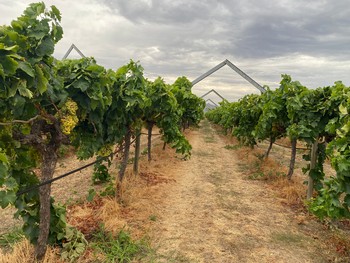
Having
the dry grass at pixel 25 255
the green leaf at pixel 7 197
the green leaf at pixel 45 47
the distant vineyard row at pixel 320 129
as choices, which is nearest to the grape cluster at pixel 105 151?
the dry grass at pixel 25 255

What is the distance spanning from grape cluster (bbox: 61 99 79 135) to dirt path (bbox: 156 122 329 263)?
283cm

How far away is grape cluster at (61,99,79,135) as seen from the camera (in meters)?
3.84

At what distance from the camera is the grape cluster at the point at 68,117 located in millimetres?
3838

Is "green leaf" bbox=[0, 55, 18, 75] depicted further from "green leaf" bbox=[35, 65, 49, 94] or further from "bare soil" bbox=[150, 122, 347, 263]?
"bare soil" bbox=[150, 122, 347, 263]

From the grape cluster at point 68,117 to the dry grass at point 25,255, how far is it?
203cm

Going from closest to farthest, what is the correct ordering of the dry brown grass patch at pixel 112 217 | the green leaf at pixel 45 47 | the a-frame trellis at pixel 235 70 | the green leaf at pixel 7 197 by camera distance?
the green leaf at pixel 7 197 → the green leaf at pixel 45 47 → the dry brown grass patch at pixel 112 217 → the a-frame trellis at pixel 235 70

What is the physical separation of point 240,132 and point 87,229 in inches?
465

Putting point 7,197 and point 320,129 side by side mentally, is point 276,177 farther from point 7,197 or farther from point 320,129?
point 7,197

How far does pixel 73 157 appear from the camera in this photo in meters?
13.6

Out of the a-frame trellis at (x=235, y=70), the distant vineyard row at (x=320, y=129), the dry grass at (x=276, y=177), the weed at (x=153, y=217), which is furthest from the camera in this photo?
the a-frame trellis at (x=235, y=70)

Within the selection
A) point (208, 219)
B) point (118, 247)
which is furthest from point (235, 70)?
point (118, 247)

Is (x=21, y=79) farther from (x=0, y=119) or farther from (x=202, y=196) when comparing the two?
(x=202, y=196)

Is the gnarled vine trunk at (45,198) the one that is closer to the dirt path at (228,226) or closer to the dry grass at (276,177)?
the dirt path at (228,226)

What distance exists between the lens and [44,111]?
389 centimetres
